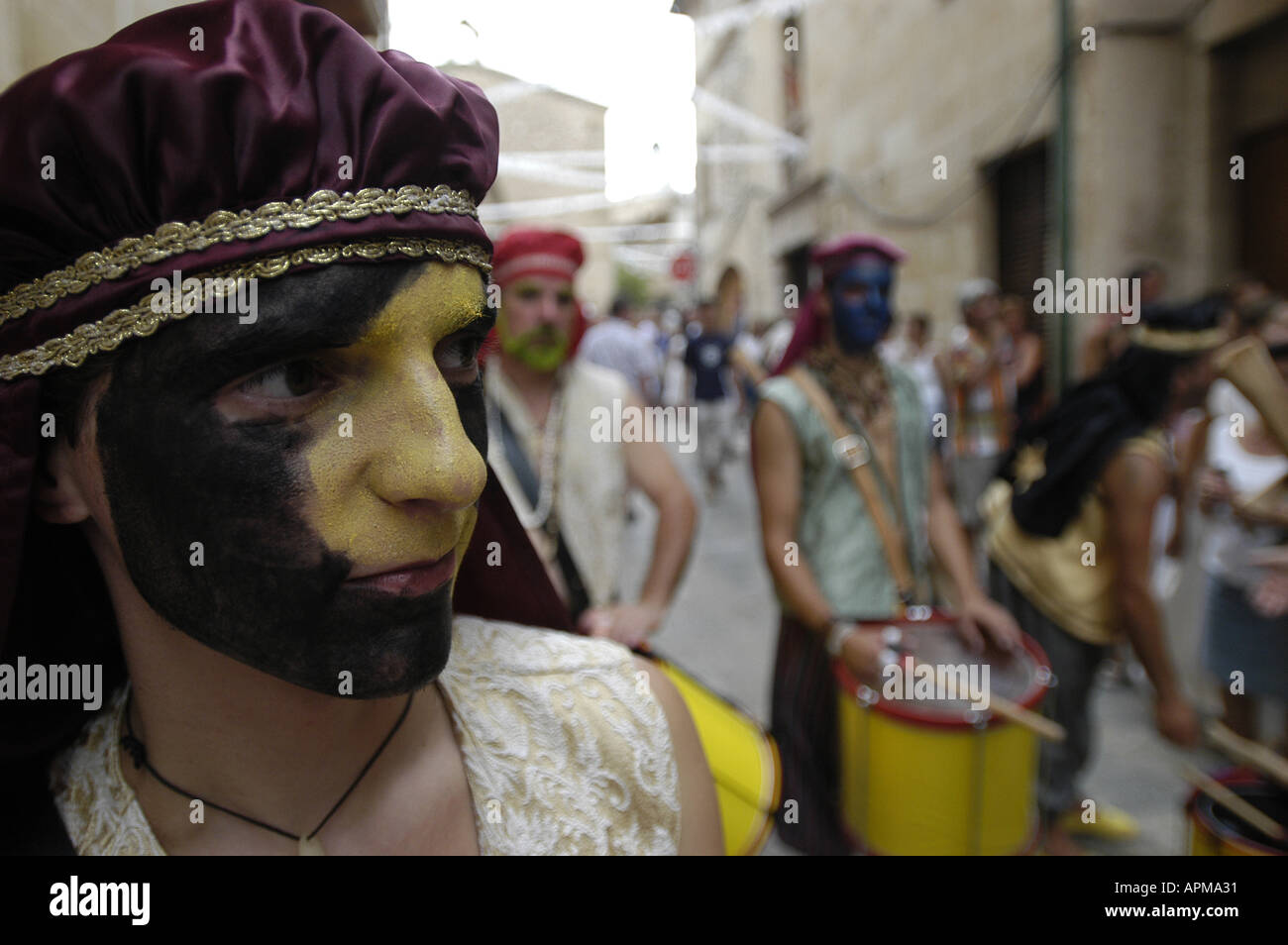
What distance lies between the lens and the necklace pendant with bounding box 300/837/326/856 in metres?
1.04

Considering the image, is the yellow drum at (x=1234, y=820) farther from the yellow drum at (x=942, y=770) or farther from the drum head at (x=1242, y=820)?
the yellow drum at (x=942, y=770)

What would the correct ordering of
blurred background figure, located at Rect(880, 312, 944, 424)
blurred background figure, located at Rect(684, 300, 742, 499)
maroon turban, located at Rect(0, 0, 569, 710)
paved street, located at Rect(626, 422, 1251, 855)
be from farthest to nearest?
blurred background figure, located at Rect(684, 300, 742, 499) → blurred background figure, located at Rect(880, 312, 944, 424) → paved street, located at Rect(626, 422, 1251, 855) → maroon turban, located at Rect(0, 0, 569, 710)

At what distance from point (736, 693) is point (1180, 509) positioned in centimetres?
246

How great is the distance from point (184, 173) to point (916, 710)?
1968mm

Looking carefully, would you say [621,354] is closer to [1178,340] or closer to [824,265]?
[824,265]

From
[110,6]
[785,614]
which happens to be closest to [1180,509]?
[785,614]

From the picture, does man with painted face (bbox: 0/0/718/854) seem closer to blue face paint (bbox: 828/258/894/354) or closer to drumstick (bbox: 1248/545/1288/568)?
blue face paint (bbox: 828/258/894/354)

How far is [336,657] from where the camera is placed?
0.88 m

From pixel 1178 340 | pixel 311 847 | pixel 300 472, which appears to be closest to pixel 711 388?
pixel 1178 340

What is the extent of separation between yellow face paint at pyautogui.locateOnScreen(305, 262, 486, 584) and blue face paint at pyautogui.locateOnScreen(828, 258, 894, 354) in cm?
228

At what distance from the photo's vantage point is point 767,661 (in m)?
5.21

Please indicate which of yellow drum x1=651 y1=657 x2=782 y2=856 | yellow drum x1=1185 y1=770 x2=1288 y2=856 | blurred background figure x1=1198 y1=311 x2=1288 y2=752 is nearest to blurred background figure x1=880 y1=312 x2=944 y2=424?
blurred background figure x1=1198 y1=311 x2=1288 y2=752

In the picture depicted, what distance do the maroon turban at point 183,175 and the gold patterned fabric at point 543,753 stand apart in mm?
300
